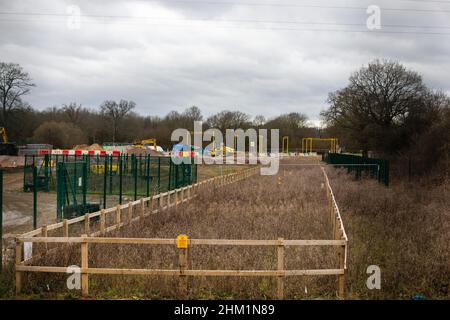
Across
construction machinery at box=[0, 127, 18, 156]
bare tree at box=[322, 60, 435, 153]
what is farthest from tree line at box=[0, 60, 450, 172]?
construction machinery at box=[0, 127, 18, 156]

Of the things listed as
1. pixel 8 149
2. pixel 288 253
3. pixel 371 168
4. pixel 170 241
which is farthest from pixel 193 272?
pixel 8 149

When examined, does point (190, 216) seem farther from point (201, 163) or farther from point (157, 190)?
point (201, 163)

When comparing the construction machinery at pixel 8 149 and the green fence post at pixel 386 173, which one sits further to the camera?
the construction machinery at pixel 8 149

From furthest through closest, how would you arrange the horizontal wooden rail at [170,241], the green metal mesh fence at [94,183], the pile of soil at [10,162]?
the pile of soil at [10,162] < the green metal mesh fence at [94,183] < the horizontal wooden rail at [170,241]

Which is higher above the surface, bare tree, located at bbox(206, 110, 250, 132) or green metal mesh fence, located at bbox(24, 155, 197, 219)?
bare tree, located at bbox(206, 110, 250, 132)

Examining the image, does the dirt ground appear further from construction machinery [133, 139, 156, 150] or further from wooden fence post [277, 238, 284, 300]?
construction machinery [133, 139, 156, 150]

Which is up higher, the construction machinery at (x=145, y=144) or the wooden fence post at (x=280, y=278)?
the construction machinery at (x=145, y=144)

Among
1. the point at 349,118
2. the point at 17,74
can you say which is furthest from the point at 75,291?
the point at 17,74

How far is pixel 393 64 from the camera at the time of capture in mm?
52688

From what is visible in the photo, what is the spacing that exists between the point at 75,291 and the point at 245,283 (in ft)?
8.74

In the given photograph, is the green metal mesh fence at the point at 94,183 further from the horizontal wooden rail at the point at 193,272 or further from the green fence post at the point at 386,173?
the green fence post at the point at 386,173

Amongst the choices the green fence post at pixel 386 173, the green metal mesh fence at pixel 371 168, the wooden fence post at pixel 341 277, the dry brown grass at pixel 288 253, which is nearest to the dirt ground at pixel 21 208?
the dry brown grass at pixel 288 253

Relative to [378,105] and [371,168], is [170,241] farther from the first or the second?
[378,105]

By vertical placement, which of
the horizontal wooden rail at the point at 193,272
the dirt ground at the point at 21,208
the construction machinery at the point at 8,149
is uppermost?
the construction machinery at the point at 8,149
